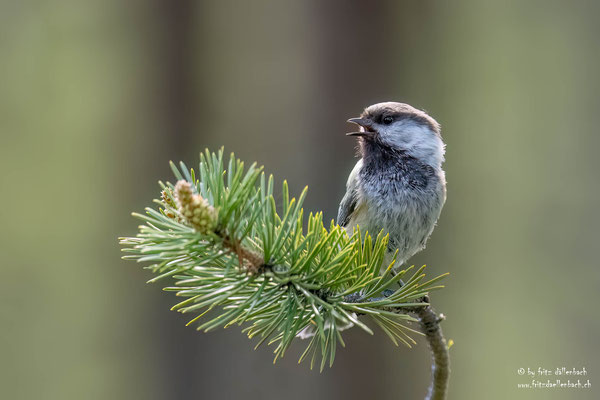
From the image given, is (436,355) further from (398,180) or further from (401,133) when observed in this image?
(401,133)

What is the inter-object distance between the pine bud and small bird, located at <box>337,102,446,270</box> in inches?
50.3

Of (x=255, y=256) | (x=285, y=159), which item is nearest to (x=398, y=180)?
(x=255, y=256)

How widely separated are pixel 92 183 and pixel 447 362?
7297 millimetres

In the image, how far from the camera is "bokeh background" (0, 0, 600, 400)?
12.9 feet

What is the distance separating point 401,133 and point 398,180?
21 cm

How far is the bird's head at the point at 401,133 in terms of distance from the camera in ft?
7.93

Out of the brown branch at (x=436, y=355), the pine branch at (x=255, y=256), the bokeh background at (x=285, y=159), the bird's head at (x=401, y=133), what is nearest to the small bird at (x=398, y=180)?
the bird's head at (x=401, y=133)

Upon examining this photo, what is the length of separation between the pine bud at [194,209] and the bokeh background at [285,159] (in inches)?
99.2

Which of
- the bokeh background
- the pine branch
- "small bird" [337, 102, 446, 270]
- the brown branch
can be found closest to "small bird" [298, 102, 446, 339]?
"small bird" [337, 102, 446, 270]

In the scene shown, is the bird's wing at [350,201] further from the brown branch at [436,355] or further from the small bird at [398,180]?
the brown branch at [436,355]

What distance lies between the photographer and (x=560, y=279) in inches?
288

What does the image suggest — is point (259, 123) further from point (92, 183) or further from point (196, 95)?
point (92, 183)

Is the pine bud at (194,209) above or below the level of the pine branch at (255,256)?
above

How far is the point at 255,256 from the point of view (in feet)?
3.90
